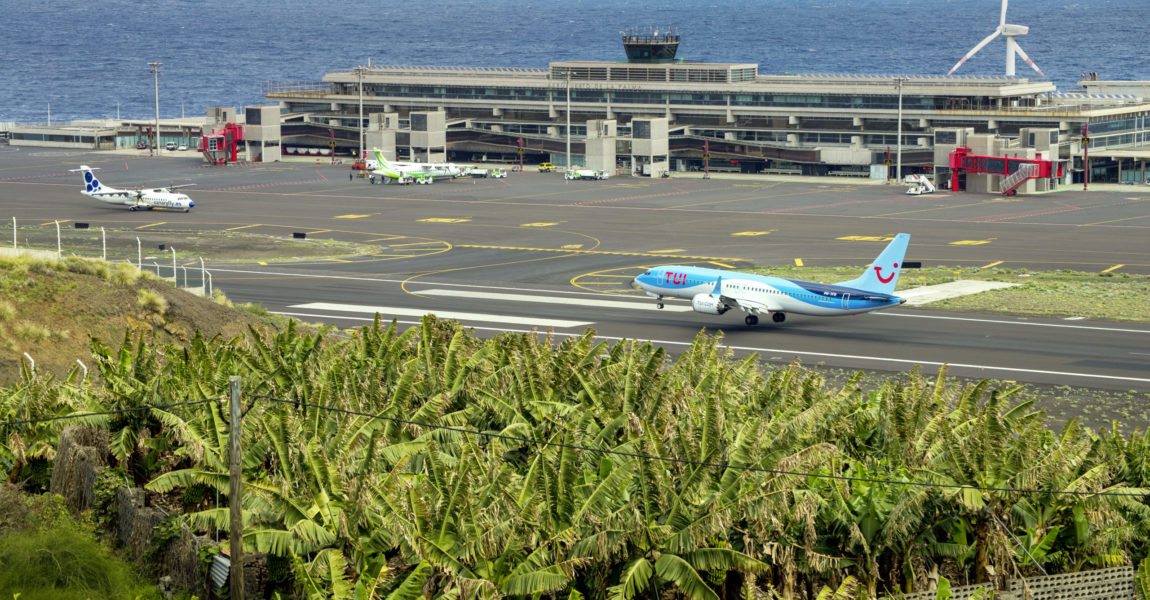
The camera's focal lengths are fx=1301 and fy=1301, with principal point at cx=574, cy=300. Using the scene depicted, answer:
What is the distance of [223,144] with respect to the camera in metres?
188

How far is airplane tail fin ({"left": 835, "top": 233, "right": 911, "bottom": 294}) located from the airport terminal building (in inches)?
3384

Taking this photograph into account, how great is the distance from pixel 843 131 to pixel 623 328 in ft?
346

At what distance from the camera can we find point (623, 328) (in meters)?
72.6

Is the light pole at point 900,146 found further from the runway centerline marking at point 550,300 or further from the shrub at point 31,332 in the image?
the shrub at point 31,332

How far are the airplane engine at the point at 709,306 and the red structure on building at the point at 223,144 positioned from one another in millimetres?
129107

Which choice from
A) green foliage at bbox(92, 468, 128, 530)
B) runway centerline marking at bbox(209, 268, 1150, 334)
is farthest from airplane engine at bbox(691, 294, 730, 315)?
green foliage at bbox(92, 468, 128, 530)

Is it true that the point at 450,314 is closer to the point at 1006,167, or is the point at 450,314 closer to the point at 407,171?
the point at 407,171

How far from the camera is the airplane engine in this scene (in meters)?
72.4

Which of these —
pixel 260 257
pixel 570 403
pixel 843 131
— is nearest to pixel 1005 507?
pixel 570 403

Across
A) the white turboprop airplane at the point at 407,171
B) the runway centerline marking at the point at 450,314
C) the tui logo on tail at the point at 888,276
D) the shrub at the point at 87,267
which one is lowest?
the runway centerline marking at the point at 450,314

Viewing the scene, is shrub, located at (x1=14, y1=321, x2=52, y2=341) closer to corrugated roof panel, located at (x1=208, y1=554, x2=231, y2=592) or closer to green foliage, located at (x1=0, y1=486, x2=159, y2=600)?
green foliage, located at (x1=0, y1=486, x2=159, y2=600)

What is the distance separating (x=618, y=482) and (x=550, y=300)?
2107 inches

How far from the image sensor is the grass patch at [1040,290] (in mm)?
77000

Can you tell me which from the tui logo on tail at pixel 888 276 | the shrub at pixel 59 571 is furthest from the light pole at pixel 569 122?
the shrub at pixel 59 571
